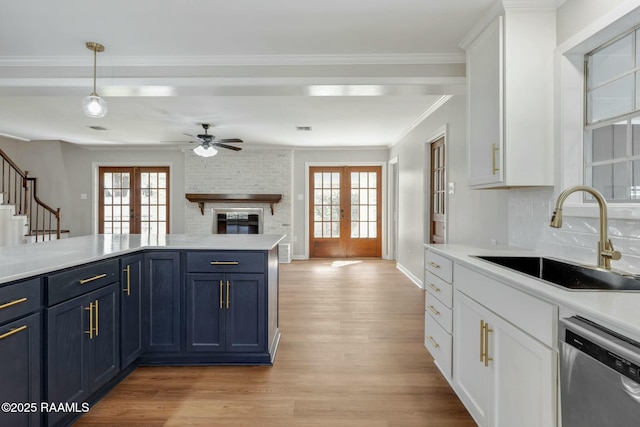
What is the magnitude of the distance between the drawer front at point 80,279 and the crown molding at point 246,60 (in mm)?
1843

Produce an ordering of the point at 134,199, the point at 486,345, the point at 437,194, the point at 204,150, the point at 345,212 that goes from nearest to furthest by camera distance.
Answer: the point at 486,345
the point at 437,194
the point at 204,150
the point at 345,212
the point at 134,199

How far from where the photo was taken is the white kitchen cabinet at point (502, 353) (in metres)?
1.28

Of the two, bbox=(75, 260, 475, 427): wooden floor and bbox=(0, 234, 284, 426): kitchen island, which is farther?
bbox=(75, 260, 475, 427): wooden floor

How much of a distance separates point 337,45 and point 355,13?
47 cm

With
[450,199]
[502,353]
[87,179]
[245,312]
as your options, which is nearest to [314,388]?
[245,312]

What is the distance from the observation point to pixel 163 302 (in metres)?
2.59

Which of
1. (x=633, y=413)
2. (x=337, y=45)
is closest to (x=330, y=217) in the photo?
(x=337, y=45)

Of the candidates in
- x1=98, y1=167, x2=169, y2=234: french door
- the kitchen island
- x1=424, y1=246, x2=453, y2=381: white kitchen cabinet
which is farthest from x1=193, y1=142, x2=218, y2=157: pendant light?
x1=424, y1=246, x2=453, y2=381: white kitchen cabinet

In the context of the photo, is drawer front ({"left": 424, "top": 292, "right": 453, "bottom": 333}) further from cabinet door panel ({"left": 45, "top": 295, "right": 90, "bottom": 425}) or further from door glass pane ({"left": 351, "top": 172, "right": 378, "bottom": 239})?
door glass pane ({"left": 351, "top": 172, "right": 378, "bottom": 239})

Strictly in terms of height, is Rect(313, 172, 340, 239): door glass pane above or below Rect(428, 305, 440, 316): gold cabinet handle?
above

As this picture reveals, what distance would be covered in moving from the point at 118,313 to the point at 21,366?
740mm

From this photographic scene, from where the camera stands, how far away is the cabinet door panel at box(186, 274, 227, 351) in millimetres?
2590

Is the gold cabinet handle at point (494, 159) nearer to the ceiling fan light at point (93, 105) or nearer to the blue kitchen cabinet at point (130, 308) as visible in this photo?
the blue kitchen cabinet at point (130, 308)

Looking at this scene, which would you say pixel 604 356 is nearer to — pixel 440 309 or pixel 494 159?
pixel 440 309
